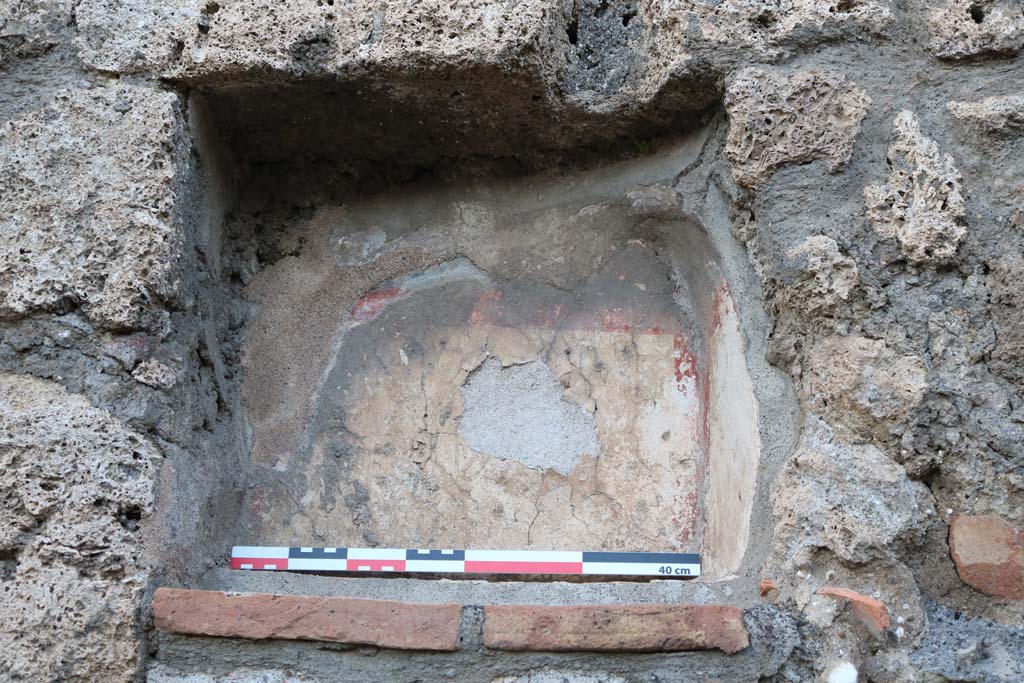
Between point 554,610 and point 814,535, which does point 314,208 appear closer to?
point 554,610

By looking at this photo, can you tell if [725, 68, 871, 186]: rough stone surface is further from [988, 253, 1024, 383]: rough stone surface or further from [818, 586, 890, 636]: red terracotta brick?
[818, 586, 890, 636]: red terracotta brick

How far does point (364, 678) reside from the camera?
1529 millimetres

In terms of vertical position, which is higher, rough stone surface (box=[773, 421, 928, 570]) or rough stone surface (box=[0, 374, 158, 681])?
rough stone surface (box=[773, 421, 928, 570])

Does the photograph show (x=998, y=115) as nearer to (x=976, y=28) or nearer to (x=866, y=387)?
(x=976, y=28)

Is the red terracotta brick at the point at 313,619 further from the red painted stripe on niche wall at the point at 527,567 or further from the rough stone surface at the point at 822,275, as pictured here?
the rough stone surface at the point at 822,275

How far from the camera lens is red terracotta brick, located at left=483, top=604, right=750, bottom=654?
5.00 ft

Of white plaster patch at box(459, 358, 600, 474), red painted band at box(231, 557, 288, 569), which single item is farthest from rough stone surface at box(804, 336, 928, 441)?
red painted band at box(231, 557, 288, 569)

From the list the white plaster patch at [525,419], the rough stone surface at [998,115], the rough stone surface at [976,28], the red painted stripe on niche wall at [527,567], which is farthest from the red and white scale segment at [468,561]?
the rough stone surface at [976,28]

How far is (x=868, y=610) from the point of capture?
154 centimetres

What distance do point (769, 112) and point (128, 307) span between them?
105cm

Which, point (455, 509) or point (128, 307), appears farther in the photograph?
point (455, 509)

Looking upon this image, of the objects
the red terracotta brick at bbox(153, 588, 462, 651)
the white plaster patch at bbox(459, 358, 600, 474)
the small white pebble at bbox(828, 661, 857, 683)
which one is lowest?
the red terracotta brick at bbox(153, 588, 462, 651)

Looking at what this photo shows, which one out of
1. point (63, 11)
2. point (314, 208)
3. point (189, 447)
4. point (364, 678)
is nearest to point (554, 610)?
point (364, 678)

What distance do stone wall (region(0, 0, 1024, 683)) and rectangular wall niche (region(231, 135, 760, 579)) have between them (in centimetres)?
6
